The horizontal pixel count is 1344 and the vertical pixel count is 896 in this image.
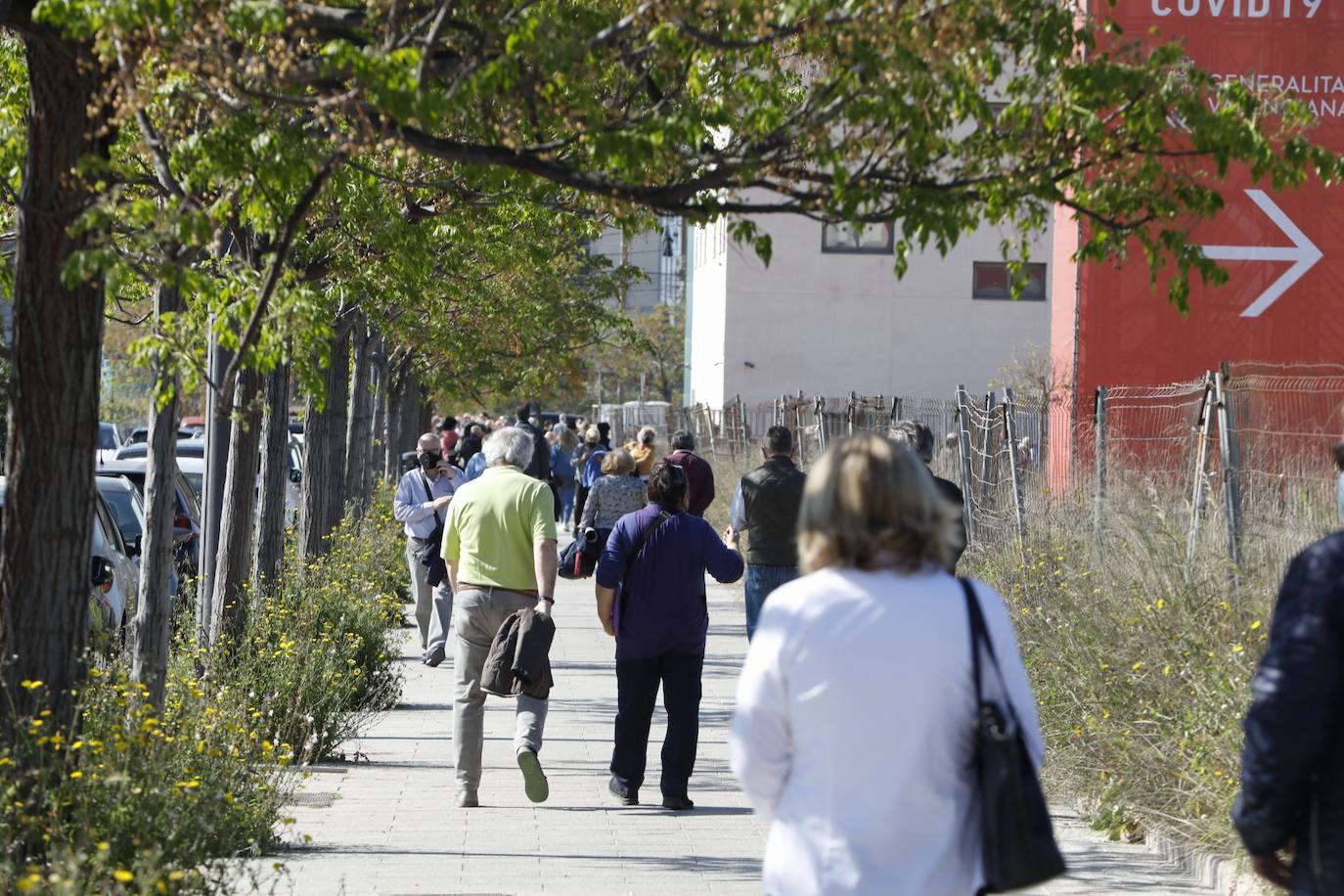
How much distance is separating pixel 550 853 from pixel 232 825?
1.63m

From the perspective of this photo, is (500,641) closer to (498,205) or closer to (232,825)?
(232,825)

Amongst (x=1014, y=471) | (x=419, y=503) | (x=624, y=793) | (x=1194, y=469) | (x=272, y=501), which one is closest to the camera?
(x=624, y=793)

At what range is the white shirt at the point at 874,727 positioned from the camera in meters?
3.60

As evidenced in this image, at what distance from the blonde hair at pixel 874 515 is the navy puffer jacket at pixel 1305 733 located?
2.13 ft

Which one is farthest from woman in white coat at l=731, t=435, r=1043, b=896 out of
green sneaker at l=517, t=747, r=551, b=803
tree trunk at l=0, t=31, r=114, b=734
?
green sneaker at l=517, t=747, r=551, b=803

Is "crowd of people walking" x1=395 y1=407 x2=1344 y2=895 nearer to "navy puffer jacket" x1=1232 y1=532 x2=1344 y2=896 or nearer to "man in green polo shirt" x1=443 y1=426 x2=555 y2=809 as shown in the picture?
"navy puffer jacket" x1=1232 y1=532 x2=1344 y2=896

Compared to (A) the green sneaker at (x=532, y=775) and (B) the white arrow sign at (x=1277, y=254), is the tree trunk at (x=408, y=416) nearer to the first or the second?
(B) the white arrow sign at (x=1277, y=254)

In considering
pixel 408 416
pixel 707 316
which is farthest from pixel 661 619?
pixel 707 316

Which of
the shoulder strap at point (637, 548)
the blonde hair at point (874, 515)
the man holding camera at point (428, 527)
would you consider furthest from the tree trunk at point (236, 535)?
the blonde hair at point (874, 515)

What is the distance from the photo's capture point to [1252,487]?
9.64 meters

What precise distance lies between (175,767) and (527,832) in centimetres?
214

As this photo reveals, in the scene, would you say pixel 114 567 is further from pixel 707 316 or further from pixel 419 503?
pixel 707 316

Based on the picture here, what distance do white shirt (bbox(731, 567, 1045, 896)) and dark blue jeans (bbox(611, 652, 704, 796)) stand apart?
5.53 metres

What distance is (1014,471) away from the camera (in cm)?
1350
